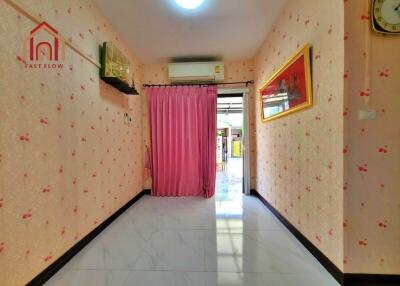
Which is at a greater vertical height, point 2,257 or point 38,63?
point 38,63

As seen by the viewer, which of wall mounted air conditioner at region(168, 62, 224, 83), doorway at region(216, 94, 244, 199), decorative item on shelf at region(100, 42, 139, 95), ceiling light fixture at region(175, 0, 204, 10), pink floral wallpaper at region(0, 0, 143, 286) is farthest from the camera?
doorway at region(216, 94, 244, 199)

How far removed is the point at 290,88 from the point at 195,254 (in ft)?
6.11

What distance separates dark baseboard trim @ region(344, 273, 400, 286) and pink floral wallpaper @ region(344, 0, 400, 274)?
3 cm

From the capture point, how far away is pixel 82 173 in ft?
5.95

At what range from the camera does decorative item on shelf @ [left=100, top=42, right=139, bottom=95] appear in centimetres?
213

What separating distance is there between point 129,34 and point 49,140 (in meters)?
1.90

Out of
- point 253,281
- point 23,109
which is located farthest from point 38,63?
point 253,281

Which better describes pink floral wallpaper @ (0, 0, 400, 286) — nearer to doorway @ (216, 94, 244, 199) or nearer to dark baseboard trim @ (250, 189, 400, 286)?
dark baseboard trim @ (250, 189, 400, 286)

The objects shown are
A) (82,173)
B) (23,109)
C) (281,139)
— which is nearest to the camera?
(23,109)

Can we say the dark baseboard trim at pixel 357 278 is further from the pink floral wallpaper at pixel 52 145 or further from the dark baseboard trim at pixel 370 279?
the pink floral wallpaper at pixel 52 145

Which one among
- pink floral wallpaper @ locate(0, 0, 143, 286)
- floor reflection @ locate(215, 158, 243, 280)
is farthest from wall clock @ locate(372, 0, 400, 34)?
pink floral wallpaper @ locate(0, 0, 143, 286)

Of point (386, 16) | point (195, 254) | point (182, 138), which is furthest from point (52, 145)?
point (386, 16)

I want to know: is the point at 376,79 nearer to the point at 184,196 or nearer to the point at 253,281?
the point at 253,281

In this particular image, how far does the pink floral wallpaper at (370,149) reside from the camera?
1253 mm
